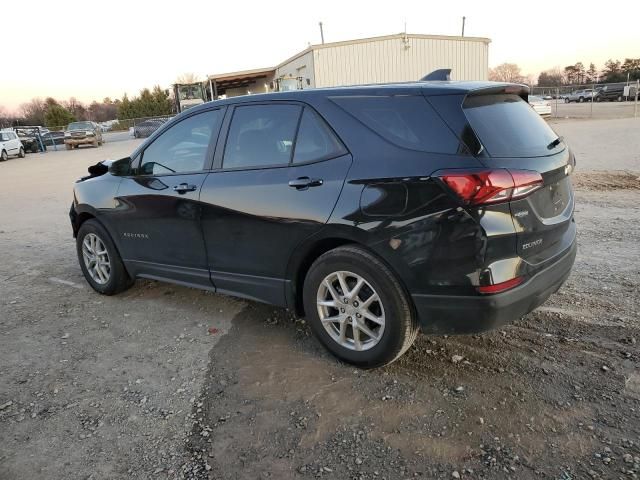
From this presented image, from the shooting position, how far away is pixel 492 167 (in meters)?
2.70

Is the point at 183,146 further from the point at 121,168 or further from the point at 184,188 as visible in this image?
the point at 121,168

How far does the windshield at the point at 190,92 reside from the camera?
34.9 meters

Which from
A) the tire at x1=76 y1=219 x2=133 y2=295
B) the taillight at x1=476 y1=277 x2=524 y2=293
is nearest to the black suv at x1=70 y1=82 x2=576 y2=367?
the taillight at x1=476 y1=277 x2=524 y2=293

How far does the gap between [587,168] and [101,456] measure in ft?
35.1

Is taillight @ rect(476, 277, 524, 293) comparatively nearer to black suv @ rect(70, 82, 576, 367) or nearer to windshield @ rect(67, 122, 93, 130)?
black suv @ rect(70, 82, 576, 367)

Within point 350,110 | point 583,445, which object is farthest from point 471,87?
point 583,445

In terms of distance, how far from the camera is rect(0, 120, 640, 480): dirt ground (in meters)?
2.51

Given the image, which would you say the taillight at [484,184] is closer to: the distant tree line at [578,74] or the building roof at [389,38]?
the building roof at [389,38]

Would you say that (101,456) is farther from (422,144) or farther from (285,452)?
(422,144)

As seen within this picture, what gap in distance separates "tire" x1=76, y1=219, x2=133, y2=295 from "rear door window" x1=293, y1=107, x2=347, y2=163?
239 cm

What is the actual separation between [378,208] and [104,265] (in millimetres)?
3180

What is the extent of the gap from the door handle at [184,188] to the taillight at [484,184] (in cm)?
197

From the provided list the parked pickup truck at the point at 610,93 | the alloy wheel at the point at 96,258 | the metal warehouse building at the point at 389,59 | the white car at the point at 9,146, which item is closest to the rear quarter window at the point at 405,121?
the alloy wheel at the point at 96,258

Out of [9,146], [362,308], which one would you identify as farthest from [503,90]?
[9,146]
